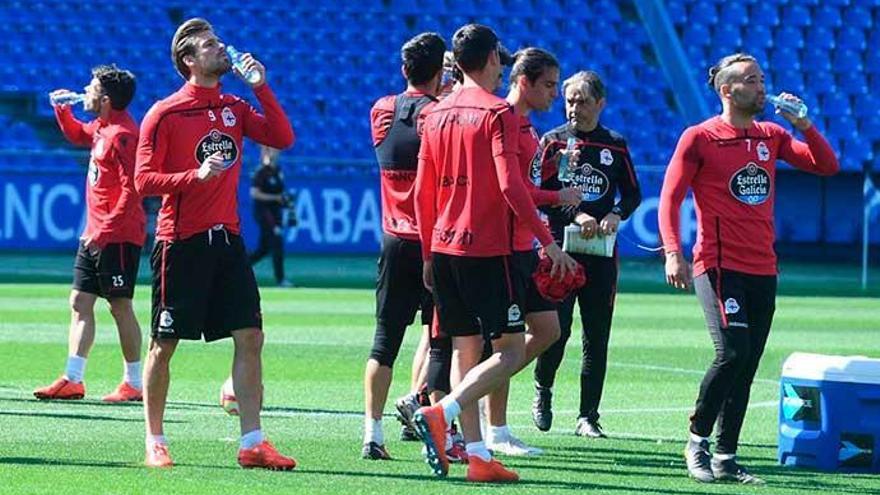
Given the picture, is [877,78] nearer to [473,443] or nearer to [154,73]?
[154,73]

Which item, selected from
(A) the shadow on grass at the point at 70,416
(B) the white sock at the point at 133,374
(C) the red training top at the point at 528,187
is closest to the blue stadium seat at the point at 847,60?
(B) the white sock at the point at 133,374

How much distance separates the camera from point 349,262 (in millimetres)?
30906

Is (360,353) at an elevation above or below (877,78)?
below

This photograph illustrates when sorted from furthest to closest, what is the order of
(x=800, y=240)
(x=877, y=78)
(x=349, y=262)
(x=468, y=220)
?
(x=877, y=78)
(x=800, y=240)
(x=349, y=262)
(x=468, y=220)

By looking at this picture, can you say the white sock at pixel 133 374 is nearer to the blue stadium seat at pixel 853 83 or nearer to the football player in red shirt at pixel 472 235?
the football player in red shirt at pixel 472 235

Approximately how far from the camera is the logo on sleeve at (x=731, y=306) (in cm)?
995

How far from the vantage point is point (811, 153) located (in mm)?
10305

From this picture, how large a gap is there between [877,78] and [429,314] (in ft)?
92.0

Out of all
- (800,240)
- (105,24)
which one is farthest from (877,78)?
(105,24)

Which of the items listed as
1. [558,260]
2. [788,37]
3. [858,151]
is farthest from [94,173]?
[788,37]

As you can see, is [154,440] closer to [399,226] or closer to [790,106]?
[399,226]

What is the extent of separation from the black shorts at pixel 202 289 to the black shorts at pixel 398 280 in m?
0.88

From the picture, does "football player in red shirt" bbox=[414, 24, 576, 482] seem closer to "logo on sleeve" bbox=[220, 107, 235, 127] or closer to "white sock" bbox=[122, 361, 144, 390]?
"logo on sleeve" bbox=[220, 107, 235, 127]

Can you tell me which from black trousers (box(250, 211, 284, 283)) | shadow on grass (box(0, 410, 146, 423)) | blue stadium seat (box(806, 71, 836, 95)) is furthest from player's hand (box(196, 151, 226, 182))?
blue stadium seat (box(806, 71, 836, 95))
